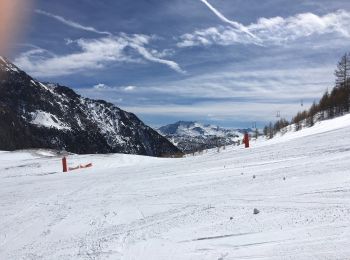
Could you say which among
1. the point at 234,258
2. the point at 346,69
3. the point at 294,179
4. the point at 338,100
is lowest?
the point at 234,258

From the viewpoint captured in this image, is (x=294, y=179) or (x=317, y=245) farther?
(x=294, y=179)

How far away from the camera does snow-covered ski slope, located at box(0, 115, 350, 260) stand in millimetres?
7660

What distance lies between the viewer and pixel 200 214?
989 cm

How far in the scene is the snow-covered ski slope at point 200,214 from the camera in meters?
7.66

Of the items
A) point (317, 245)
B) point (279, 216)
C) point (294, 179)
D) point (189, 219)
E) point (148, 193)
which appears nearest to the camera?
point (317, 245)

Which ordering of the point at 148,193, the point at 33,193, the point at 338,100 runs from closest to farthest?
the point at 148,193, the point at 33,193, the point at 338,100

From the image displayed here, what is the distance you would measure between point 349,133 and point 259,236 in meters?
12.2

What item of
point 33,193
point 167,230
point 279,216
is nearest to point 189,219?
point 167,230

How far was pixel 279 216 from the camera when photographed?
8812mm

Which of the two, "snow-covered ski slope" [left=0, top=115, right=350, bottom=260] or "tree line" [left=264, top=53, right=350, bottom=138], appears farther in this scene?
"tree line" [left=264, top=53, right=350, bottom=138]

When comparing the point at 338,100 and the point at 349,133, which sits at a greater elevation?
the point at 338,100

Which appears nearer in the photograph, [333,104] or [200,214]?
[200,214]

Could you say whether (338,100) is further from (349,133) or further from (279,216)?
(279,216)

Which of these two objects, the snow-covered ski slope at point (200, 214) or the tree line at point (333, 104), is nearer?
the snow-covered ski slope at point (200, 214)
